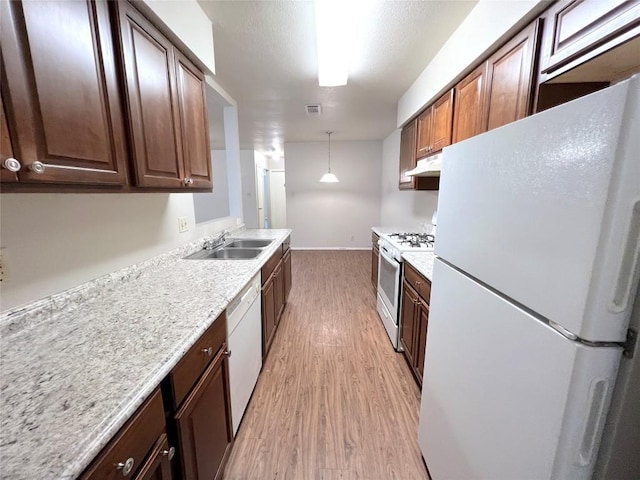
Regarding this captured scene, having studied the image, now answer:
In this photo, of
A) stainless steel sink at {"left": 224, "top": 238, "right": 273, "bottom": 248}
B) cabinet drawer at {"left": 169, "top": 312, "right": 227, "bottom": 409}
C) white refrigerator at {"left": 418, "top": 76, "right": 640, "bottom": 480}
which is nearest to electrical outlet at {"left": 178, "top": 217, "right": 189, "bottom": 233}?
stainless steel sink at {"left": 224, "top": 238, "right": 273, "bottom": 248}

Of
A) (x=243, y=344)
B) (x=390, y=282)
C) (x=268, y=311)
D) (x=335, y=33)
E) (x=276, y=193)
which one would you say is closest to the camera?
(x=243, y=344)

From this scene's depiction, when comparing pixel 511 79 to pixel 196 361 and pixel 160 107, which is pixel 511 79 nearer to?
pixel 160 107

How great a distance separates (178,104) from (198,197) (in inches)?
180

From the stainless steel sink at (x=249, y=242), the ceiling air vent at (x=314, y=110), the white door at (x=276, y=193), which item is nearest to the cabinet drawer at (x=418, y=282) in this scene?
the stainless steel sink at (x=249, y=242)

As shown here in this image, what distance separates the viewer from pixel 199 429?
1.00 metres

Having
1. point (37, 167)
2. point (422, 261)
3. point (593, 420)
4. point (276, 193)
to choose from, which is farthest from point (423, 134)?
point (276, 193)

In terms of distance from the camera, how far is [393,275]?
2463 millimetres

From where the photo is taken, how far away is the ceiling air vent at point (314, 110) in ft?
11.2

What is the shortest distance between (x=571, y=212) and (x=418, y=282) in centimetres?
133

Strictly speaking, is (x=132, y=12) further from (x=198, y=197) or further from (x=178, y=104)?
(x=198, y=197)

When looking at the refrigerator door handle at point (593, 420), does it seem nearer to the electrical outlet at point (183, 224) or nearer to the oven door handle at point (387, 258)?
the oven door handle at point (387, 258)

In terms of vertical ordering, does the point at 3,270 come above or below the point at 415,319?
above

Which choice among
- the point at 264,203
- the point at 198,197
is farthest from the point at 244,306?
the point at 264,203

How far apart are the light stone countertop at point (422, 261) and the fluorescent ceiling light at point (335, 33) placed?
1.61m
